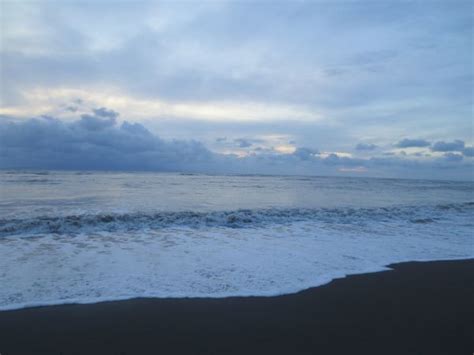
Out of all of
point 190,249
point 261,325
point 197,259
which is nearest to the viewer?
point 261,325

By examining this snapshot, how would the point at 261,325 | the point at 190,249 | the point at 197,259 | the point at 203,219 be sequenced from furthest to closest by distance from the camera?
the point at 203,219
the point at 190,249
the point at 197,259
the point at 261,325

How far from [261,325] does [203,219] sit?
9.08m

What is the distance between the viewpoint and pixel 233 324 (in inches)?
173

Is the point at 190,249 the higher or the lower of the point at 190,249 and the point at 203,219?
the lower

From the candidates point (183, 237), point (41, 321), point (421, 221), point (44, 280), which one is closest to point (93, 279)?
point (44, 280)

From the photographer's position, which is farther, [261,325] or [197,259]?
[197,259]

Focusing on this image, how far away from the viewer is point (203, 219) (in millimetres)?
13242

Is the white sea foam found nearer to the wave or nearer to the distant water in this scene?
the distant water

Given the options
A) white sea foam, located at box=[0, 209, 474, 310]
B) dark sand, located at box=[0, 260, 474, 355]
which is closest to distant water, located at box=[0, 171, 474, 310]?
white sea foam, located at box=[0, 209, 474, 310]

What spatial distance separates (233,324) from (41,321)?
9.39 ft

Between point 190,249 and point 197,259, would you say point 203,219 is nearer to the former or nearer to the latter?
point 190,249

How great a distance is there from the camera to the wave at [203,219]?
1060 centimetres

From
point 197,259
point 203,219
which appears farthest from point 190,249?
point 203,219

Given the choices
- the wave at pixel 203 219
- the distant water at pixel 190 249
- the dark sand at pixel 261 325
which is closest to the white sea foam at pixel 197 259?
the distant water at pixel 190 249
